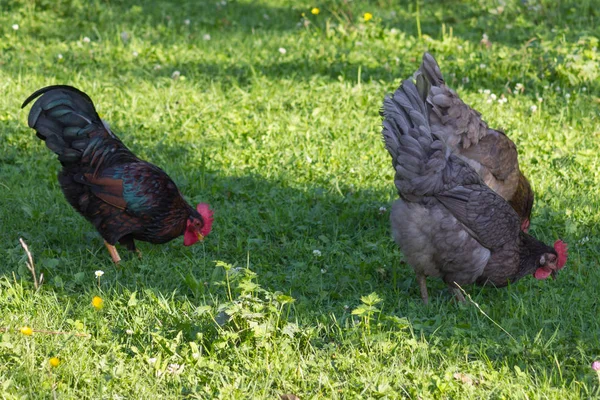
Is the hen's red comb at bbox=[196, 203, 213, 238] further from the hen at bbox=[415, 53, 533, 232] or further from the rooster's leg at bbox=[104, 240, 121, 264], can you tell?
the hen at bbox=[415, 53, 533, 232]

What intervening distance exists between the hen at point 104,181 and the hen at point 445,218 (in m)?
1.51

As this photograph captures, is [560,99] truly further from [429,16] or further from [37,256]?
[37,256]

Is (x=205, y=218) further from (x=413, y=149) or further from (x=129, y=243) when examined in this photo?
(x=413, y=149)

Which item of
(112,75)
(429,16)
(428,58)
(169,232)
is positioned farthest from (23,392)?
(429,16)

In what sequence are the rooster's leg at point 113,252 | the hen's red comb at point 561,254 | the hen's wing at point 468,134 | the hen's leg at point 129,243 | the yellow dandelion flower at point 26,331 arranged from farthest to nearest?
the hen's wing at point 468,134, the hen's leg at point 129,243, the rooster's leg at point 113,252, the hen's red comb at point 561,254, the yellow dandelion flower at point 26,331

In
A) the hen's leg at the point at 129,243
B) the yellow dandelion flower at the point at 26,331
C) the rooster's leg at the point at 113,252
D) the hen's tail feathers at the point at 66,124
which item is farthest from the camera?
the hen's leg at the point at 129,243

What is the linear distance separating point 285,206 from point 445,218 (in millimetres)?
1689

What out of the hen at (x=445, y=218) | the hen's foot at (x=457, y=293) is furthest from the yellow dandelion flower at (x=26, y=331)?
the hen's foot at (x=457, y=293)

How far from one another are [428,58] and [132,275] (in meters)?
2.52

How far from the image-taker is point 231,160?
705cm

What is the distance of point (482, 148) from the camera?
6082mm

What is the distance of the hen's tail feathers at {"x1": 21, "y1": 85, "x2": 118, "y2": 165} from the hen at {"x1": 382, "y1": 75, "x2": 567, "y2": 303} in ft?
6.80

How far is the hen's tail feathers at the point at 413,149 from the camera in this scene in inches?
194

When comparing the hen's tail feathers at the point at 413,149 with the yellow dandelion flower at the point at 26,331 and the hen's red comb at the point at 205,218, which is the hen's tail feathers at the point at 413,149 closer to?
the hen's red comb at the point at 205,218
